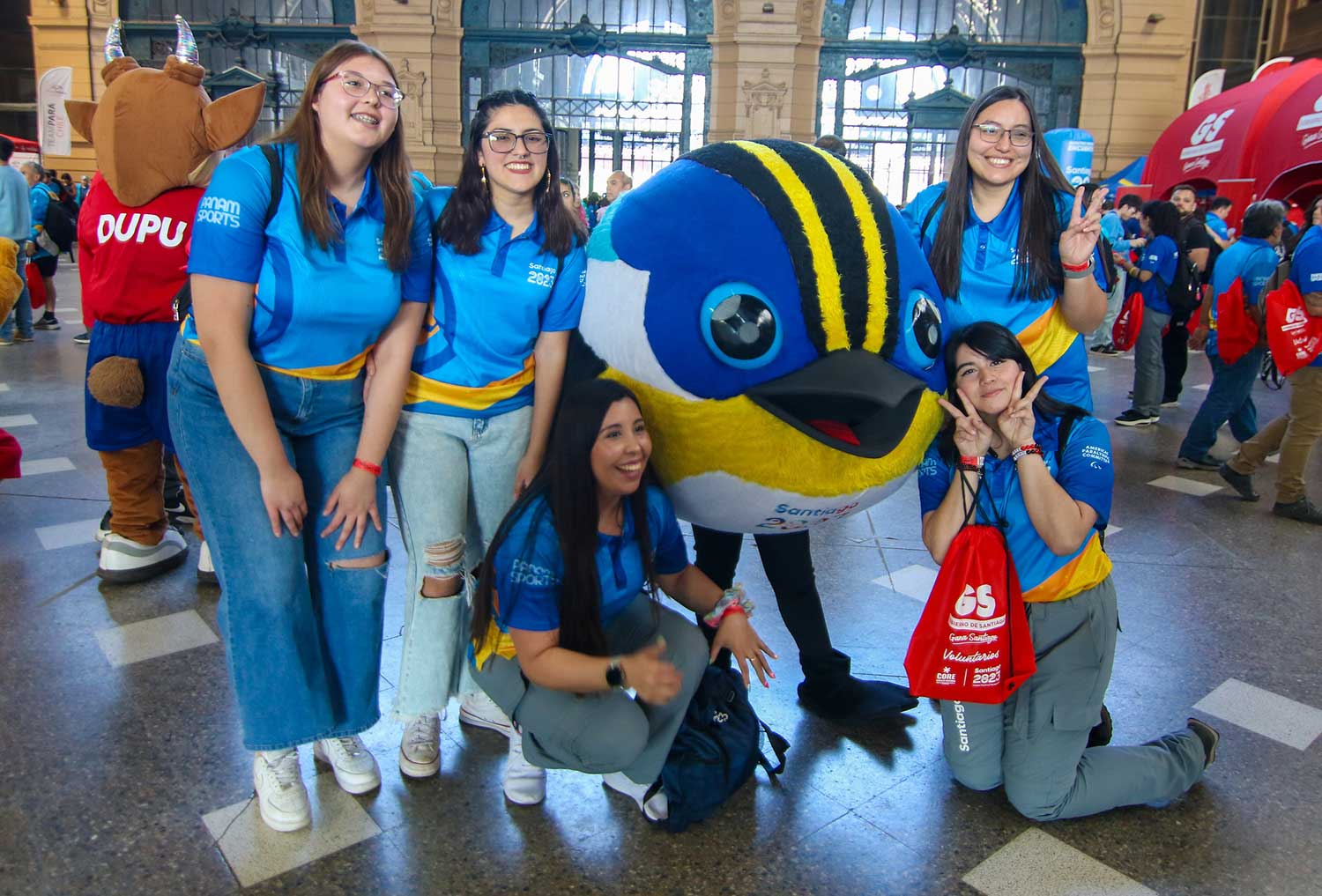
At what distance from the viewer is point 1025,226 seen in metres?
2.23

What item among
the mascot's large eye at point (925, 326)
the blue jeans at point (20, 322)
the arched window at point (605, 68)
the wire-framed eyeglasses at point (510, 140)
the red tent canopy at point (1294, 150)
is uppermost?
the arched window at point (605, 68)

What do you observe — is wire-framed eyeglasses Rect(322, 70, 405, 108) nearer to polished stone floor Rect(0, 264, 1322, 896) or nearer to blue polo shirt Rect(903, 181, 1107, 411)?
blue polo shirt Rect(903, 181, 1107, 411)

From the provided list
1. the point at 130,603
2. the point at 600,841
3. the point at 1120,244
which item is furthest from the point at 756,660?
the point at 1120,244

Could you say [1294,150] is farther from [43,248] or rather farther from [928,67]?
[43,248]

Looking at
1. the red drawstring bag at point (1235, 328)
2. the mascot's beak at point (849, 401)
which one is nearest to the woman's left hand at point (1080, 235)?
the mascot's beak at point (849, 401)

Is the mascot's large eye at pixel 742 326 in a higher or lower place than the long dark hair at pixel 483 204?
lower

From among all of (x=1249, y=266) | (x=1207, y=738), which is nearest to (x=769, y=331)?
(x=1207, y=738)

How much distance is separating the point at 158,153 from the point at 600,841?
2.55 m

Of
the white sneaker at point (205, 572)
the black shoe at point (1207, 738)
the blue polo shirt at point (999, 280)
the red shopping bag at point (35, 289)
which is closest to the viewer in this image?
the blue polo shirt at point (999, 280)

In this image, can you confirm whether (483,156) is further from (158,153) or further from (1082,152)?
(1082,152)

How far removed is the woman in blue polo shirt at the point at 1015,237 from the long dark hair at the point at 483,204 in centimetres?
87

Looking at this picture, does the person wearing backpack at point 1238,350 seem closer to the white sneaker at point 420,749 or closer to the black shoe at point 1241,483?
the black shoe at point 1241,483

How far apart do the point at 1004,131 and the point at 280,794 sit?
86.4 inches

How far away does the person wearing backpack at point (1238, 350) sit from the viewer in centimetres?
534
